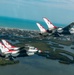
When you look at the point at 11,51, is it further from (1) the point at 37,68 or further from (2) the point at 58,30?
(1) the point at 37,68

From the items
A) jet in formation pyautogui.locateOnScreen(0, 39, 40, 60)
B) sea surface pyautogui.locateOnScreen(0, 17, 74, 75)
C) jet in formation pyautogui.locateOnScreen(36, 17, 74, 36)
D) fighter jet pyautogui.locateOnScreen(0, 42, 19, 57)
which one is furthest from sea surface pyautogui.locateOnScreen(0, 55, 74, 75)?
jet in formation pyautogui.locateOnScreen(36, 17, 74, 36)

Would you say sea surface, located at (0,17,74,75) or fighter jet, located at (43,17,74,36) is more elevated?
fighter jet, located at (43,17,74,36)

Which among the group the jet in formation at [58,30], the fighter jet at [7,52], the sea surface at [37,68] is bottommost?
the sea surface at [37,68]

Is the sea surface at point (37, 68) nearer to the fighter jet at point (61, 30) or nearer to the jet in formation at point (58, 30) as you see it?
the jet in formation at point (58, 30)

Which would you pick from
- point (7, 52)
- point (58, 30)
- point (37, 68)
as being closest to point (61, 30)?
point (58, 30)

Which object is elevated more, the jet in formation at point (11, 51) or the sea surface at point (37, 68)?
the jet in formation at point (11, 51)

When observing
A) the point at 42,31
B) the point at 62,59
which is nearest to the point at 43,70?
the point at 62,59

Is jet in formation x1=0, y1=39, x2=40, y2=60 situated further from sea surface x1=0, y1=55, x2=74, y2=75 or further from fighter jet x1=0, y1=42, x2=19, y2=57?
sea surface x1=0, y1=55, x2=74, y2=75

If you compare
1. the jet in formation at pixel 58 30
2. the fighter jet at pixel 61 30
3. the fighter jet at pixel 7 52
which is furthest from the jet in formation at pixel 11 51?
the fighter jet at pixel 61 30

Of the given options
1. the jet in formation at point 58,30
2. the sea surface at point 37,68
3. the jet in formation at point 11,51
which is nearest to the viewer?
the jet in formation at point 58,30

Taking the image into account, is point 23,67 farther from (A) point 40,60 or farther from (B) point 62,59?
(B) point 62,59

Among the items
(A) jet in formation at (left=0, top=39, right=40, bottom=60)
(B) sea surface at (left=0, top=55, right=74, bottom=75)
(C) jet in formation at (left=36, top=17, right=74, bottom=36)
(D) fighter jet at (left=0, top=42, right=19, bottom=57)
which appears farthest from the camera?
(B) sea surface at (left=0, top=55, right=74, bottom=75)
